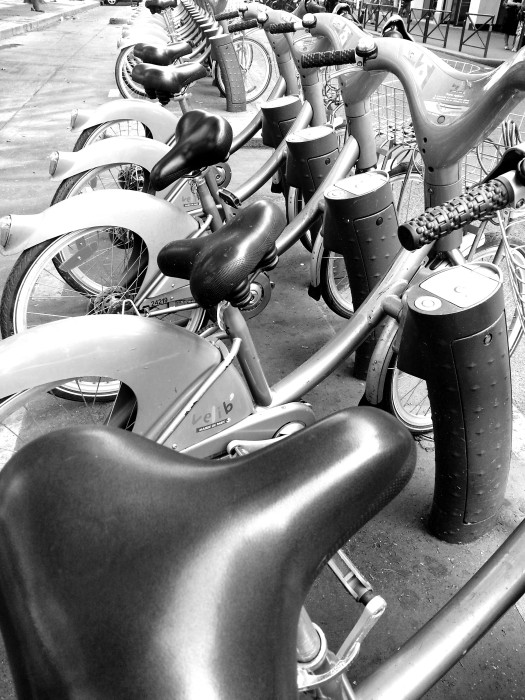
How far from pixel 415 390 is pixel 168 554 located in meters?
1.83

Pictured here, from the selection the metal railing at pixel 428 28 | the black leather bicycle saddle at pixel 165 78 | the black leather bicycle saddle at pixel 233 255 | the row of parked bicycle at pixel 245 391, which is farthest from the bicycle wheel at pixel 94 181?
the metal railing at pixel 428 28

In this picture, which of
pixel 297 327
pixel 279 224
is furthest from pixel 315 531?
pixel 297 327

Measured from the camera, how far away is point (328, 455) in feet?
2.00

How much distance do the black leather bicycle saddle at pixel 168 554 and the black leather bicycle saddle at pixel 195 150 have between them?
62.4 inches

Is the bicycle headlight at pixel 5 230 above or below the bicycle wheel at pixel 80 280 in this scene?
above

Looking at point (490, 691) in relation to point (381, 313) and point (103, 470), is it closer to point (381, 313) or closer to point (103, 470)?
point (381, 313)

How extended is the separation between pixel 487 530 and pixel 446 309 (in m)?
0.84

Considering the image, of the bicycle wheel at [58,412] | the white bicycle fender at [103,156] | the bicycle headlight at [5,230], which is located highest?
the white bicycle fender at [103,156]

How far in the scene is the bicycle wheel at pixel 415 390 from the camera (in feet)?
6.13

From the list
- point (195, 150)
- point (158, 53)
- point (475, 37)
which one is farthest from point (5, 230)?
point (475, 37)

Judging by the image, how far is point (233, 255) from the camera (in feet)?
4.46

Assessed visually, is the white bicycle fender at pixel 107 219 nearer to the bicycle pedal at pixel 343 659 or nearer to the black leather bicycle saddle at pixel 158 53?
the black leather bicycle saddle at pixel 158 53

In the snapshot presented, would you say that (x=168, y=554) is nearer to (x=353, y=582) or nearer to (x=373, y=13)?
(x=353, y=582)

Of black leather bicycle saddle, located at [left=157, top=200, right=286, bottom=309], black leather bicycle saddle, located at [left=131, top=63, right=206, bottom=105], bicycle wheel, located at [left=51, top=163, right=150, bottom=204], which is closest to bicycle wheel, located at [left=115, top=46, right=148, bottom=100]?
bicycle wheel, located at [left=51, top=163, right=150, bottom=204]
